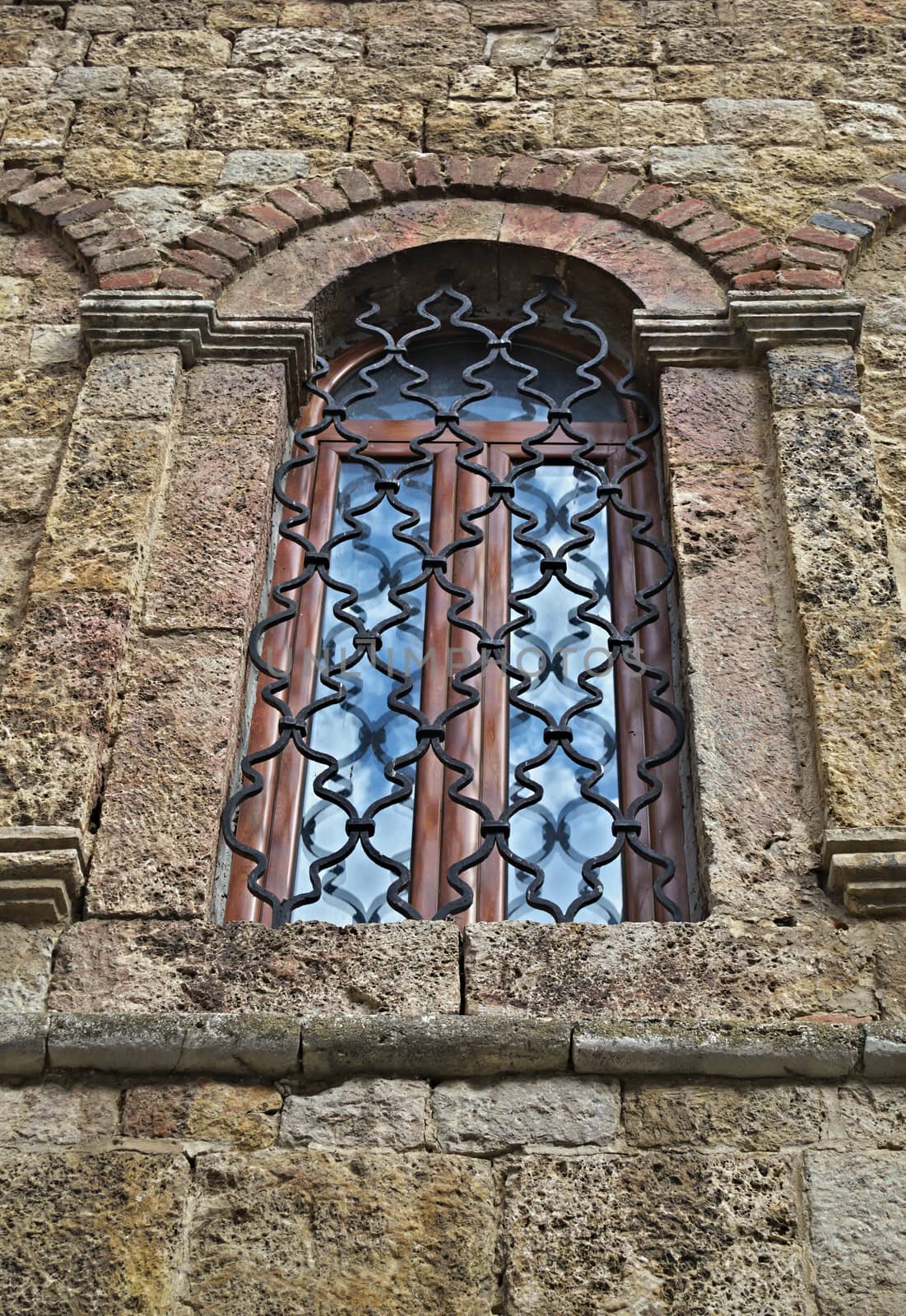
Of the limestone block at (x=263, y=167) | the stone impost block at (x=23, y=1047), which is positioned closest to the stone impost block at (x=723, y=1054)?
the stone impost block at (x=23, y=1047)

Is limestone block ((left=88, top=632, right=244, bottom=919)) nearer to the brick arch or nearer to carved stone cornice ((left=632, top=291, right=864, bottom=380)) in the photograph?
the brick arch

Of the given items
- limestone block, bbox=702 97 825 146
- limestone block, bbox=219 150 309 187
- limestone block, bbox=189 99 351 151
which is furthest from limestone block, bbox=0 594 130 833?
limestone block, bbox=702 97 825 146

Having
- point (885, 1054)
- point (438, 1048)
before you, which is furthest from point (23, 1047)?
point (885, 1054)

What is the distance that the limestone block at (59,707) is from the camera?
3.49 meters

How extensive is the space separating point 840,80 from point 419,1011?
3.27 metres

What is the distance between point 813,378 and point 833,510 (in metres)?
0.47

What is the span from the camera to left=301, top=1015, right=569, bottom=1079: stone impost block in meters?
3.06

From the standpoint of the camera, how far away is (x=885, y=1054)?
120 inches

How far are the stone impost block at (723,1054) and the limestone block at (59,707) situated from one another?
1116 millimetres

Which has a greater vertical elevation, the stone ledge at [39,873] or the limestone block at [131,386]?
the limestone block at [131,386]

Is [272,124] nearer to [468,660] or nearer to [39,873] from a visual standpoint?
[468,660]

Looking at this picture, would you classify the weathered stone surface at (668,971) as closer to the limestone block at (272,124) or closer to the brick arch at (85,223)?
the brick arch at (85,223)

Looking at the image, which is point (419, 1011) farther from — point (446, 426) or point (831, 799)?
point (446, 426)

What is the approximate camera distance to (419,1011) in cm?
320
